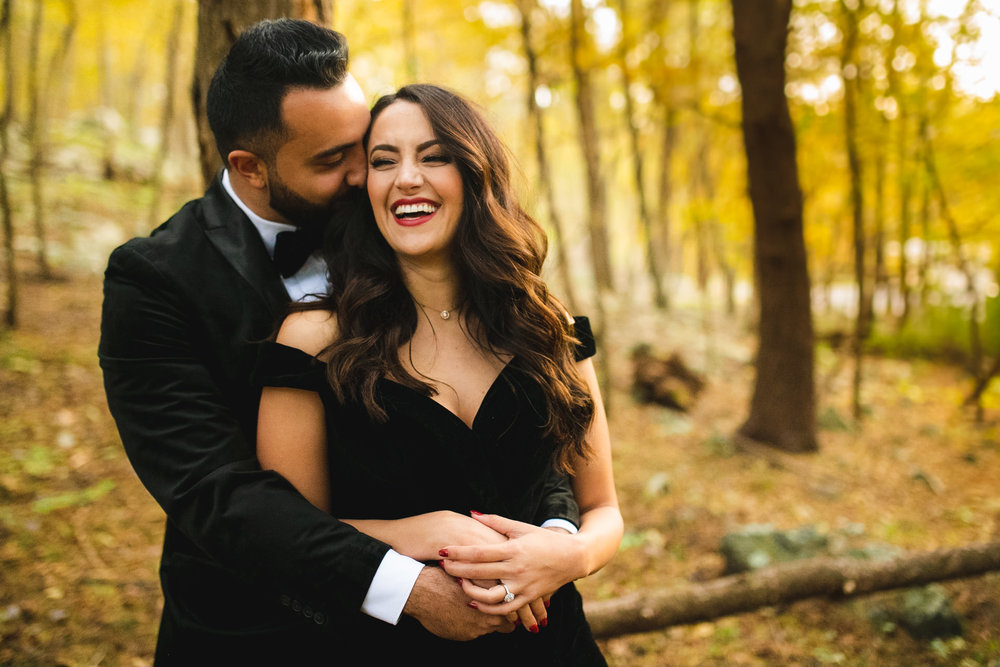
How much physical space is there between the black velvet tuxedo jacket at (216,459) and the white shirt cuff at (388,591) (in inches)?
1.2

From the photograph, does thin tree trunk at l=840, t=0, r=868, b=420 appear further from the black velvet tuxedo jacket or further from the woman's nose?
the black velvet tuxedo jacket

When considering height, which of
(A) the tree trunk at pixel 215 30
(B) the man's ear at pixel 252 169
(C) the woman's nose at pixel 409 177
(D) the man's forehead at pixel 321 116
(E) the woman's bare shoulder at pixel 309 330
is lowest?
(E) the woman's bare shoulder at pixel 309 330

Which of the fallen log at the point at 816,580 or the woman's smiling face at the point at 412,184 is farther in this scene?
the fallen log at the point at 816,580

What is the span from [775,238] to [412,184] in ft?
16.9

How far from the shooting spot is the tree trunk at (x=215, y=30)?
2310mm

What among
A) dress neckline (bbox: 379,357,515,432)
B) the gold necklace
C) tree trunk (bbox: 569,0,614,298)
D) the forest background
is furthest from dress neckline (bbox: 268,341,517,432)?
tree trunk (bbox: 569,0,614,298)

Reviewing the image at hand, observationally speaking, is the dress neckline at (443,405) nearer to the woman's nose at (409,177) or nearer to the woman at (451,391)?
the woman at (451,391)

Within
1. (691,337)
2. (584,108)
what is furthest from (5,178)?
(691,337)

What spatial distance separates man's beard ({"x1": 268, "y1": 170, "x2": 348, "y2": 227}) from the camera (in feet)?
6.20

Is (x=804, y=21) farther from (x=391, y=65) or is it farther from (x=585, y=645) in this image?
(x=585, y=645)

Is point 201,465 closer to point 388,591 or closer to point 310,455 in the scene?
point 310,455


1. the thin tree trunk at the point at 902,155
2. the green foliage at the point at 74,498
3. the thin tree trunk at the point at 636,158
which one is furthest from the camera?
the thin tree trunk at the point at 902,155

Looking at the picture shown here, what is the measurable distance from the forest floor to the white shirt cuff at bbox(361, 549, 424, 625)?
7.16 feet

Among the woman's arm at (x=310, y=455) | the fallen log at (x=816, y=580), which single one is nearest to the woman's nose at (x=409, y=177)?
the woman's arm at (x=310, y=455)
